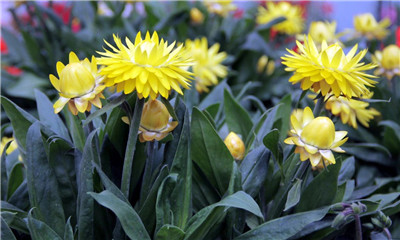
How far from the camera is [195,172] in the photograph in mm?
1253

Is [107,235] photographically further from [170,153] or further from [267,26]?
[267,26]

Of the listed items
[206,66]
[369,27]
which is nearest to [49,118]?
[206,66]

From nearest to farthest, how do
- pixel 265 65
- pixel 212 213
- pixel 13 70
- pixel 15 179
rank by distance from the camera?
pixel 212 213, pixel 15 179, pixel 265 65, pixel 13 70

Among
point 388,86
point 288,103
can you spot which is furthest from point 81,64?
point 388,86

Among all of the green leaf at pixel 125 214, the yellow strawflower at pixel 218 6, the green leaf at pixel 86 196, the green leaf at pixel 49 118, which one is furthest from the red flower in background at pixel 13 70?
the green leaf at pixel 125 214

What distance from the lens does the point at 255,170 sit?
1148 mm

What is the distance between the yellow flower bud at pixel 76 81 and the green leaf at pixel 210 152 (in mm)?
292

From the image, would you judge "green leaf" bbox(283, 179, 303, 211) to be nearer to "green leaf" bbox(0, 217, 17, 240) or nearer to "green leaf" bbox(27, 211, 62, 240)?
"green leaf" bbox(27, 211, 62, 240)

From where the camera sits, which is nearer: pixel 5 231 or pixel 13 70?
pixel 5 231

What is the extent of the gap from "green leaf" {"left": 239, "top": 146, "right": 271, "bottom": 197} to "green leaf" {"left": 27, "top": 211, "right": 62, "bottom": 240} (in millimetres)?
439

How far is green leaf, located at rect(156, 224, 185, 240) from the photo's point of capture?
0.96 meters

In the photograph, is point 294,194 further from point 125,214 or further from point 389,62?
point 389,62

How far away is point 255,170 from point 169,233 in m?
0.28

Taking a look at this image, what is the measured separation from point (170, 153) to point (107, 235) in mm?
236
